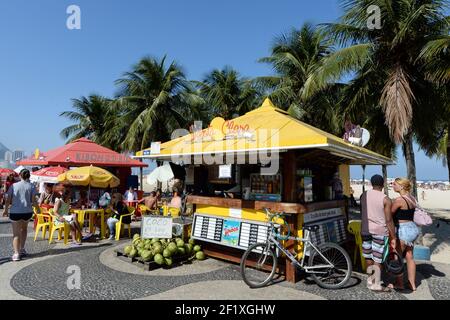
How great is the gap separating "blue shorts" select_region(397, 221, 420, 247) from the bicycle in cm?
92

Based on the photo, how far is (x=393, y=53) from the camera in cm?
911

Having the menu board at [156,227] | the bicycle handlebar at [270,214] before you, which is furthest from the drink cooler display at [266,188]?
the menu board at [156,227]

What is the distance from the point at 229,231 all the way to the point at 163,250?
4.55 ft

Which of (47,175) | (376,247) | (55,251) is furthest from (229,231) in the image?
(47,175)

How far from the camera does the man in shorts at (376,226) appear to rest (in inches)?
189

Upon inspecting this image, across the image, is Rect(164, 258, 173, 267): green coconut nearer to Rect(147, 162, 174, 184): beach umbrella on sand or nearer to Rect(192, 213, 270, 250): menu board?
Rect(192, 213, 270, 250): menu board

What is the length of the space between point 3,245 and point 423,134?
13433mm

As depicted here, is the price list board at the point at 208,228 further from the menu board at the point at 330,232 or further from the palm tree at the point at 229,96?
the palm tree at the point at 229,96

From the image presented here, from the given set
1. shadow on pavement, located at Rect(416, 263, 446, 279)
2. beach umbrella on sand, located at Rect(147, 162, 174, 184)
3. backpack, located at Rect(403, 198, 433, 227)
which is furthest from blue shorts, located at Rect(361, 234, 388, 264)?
beach umbrella on sand, located at Rect(147, 162, 174, 184)

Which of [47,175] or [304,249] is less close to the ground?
[47,175]

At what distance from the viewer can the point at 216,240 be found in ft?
21.0

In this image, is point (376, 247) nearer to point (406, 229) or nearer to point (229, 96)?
point (406, 229)

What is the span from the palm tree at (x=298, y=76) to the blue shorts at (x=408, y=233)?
38.7ft
